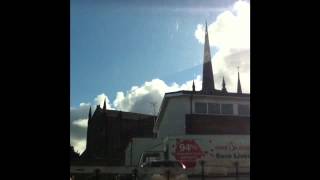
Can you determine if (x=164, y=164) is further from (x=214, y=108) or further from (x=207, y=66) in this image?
(x=207, y=66)

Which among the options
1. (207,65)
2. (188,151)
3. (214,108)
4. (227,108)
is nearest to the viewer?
(188,151)

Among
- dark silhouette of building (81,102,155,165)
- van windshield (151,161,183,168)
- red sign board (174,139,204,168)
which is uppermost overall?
dark silhouette of building (81,102,155,165)

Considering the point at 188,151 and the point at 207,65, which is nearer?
the point at 188,151

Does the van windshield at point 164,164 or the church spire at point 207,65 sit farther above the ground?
the church spire at point 207,65

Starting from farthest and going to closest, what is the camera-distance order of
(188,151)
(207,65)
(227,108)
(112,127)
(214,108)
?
1. (112,127)
2. (207,65)
3. (214,108)
4. (227,108)
5. (188,151)

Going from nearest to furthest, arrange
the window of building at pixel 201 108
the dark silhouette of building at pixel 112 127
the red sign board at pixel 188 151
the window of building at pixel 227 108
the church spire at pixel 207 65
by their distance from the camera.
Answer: the church spire at pixel 207 65 < the red sign board at pixel 188 151 < the window of building at pixel 227 108 < the window of building at pixel 201 108 < the dark silhouette of building at pixel 112 127

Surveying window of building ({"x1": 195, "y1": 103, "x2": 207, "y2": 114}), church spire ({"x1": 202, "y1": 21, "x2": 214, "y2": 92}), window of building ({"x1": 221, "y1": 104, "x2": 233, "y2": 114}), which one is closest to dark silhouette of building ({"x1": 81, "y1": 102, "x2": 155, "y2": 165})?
church spire ({"x1": 202, "y1": 21, "x2": 214, "y2": 92})

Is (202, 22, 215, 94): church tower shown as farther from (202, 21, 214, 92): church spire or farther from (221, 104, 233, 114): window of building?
(221, 104, 233, 114): window of building

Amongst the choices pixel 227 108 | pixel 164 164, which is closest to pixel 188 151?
pixel 164 164

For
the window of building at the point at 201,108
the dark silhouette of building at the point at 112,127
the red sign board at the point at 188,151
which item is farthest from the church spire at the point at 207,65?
the dark silhouette of building at the point at 112,127

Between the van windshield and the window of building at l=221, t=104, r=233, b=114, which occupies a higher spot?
the window of building at l=221, t=104, r=233, b=114

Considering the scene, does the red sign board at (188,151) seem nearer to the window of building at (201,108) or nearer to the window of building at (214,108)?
the window of building at (201,108)
